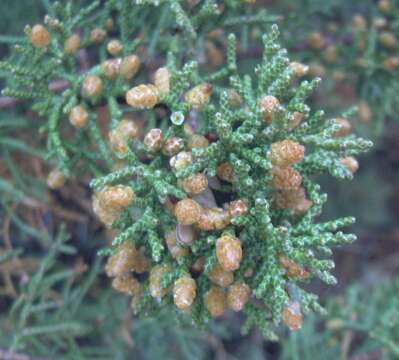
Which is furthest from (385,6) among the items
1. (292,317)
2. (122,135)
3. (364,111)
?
(292,317)

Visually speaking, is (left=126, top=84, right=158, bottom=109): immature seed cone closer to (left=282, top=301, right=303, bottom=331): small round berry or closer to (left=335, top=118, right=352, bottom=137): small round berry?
(left=335, top=118, right=352, bottom=137): small round berry

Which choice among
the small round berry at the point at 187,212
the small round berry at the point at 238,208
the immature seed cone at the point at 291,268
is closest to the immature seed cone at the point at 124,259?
the small round berry at the point at 187,212

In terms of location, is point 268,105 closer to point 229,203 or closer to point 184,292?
point 229,203

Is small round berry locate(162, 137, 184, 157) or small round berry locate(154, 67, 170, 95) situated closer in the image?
small round berry locate(162, 137, 184, 157)

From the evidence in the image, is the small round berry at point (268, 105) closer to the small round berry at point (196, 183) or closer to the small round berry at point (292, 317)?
the small round berry at point (196, 183)

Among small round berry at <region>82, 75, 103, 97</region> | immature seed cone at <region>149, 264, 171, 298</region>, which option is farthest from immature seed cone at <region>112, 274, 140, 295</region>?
small round berry at <region>82, 75, 103, 97</region>
